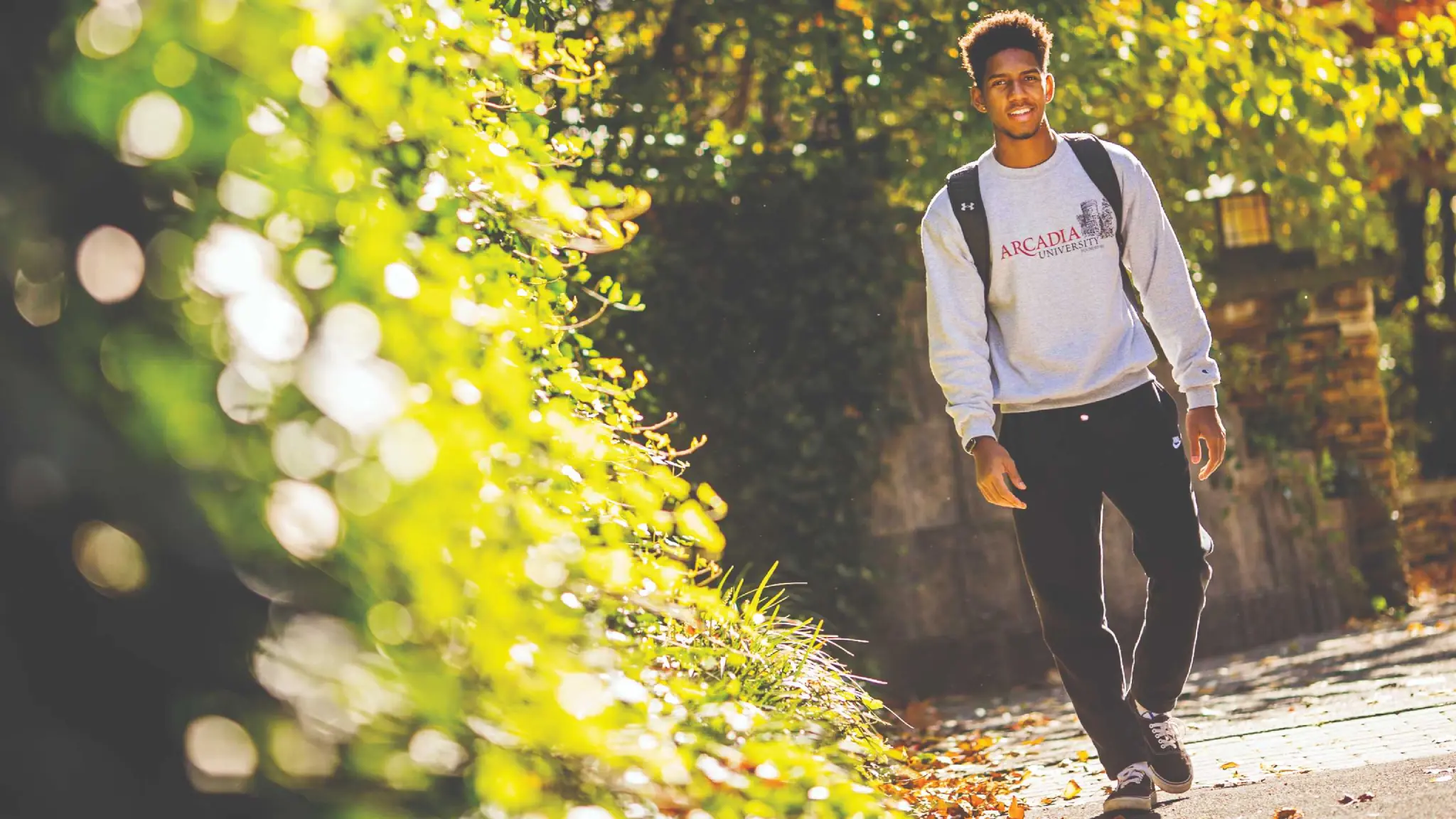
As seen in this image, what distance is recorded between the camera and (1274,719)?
587 cm

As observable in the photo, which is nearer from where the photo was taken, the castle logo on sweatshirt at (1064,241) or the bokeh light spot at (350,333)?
the bokeh light spot at (350,333)

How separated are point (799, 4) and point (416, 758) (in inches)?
252

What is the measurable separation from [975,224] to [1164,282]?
1.85 ft

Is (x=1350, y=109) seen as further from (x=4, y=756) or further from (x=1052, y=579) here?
(x=4, y=756)

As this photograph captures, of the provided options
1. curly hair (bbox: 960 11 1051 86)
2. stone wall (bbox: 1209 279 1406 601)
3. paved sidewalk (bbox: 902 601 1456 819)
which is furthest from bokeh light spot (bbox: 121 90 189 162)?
stone wall (bbox: 1209 279 1406 601)

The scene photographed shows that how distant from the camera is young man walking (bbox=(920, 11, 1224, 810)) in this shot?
3.99 m

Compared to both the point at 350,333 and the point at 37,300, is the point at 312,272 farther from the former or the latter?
the point at 37,300

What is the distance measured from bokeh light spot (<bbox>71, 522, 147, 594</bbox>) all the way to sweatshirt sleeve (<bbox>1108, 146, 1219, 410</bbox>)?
3182mm

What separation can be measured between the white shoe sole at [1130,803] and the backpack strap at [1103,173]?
130 centimetres

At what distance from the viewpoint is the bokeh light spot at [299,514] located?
1458 millimetres

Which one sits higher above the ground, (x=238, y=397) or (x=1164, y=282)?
(x=1164, y=282)

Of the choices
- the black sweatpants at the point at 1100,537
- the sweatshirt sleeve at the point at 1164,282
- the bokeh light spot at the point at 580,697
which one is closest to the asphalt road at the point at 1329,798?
the black sweatpants at the point at 1100,537

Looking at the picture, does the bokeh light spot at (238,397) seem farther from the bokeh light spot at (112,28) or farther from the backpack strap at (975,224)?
the backpack strap at (975,224)

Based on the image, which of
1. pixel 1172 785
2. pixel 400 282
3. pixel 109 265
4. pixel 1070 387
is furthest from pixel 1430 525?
pixel 109 265
